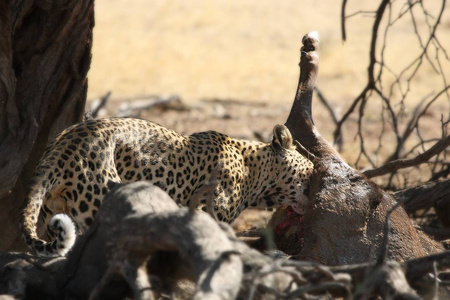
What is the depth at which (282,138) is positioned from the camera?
6379 millimetres

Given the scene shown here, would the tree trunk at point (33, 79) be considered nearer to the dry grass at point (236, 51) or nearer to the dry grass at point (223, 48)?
the dry grass at point (236, 51)

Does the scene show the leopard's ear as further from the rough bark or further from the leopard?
the rough bark

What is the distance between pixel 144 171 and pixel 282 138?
133 centimetres

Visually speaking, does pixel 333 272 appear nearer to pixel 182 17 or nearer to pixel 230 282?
pixel 230 282

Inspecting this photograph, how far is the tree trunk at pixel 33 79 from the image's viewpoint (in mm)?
5121

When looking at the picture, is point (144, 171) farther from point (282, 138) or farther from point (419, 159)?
point (419, 159)

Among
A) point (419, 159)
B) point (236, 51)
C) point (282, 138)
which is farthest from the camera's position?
point (236, 51)

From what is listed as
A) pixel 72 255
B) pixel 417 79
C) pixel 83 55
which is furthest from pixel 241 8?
pixel 72 255

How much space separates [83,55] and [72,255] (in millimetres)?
2271

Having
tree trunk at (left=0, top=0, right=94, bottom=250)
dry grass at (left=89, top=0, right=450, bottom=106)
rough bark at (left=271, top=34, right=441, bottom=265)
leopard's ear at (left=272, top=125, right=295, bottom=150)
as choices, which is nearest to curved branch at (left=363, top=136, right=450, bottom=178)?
rough bark at (left=271, top=34, right=441, bottom=265)

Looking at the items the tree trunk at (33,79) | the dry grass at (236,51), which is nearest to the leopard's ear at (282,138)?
the tree trunk at (33,79)

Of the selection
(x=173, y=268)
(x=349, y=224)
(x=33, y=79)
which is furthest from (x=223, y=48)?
(x=173, y=268)

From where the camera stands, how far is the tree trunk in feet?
16.8

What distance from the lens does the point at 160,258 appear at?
362 cm
